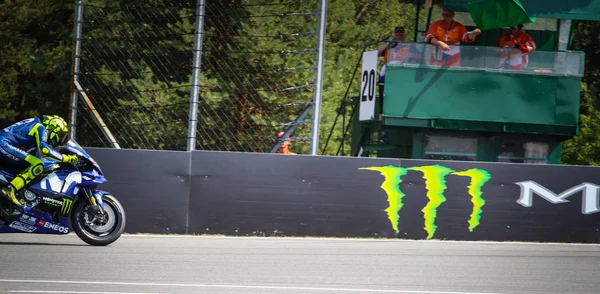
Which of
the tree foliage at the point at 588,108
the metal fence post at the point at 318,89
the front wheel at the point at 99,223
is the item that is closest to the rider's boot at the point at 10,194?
the front wheel at the point at 99,223

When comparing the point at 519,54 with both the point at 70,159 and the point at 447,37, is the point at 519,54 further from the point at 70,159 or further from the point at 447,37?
the point at 70,159

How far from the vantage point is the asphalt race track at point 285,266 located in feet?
31.4

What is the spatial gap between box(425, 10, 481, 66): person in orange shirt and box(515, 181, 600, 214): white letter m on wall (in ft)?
11.8

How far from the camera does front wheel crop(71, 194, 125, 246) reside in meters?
13.1

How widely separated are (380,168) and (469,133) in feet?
13.2

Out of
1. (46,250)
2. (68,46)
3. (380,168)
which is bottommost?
(46,250)

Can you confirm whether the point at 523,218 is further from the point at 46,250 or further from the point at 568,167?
the point at 46,250

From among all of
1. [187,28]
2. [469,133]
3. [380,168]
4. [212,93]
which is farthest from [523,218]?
[187,28]

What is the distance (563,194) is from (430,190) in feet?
6.63

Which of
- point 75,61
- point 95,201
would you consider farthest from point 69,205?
point 75,61

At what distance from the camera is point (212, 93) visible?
1029 inches

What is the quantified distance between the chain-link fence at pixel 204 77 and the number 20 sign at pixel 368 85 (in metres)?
2.56

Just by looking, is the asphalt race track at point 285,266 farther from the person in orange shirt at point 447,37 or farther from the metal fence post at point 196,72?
the person in orange shirt at point 447,37

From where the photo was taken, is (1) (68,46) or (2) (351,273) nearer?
(2) (351,273)
